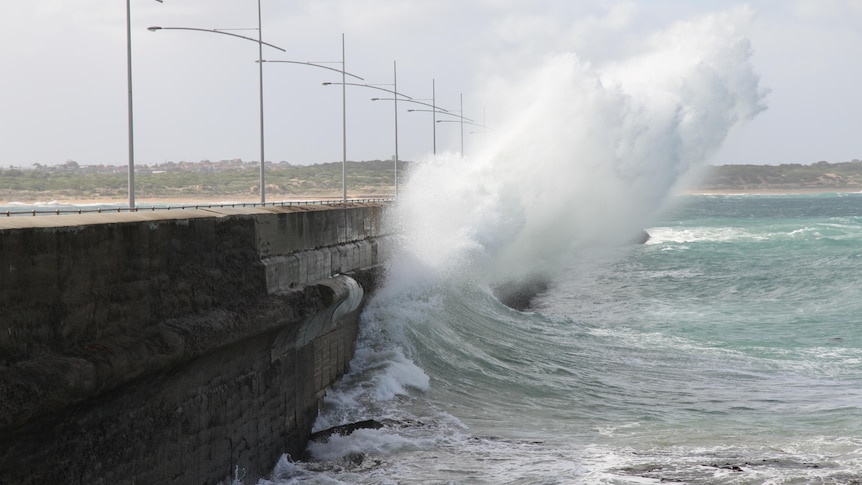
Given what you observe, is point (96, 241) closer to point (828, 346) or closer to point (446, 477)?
point (446, 477)

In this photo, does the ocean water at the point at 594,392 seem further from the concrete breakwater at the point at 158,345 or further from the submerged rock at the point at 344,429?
the concrete breakwater at the point at 158,345

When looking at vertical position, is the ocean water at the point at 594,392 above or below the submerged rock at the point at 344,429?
below

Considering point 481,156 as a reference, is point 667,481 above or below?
below

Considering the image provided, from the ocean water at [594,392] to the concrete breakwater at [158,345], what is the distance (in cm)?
93

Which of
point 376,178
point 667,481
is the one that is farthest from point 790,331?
point 376,178

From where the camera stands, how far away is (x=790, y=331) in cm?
2092

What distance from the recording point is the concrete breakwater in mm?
6500

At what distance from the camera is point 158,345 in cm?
780

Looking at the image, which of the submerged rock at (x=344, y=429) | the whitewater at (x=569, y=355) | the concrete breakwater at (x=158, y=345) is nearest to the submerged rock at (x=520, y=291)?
the whitewater at (x=569, y=355)

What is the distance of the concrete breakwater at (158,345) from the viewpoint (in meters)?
6.50

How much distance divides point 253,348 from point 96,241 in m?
2.57

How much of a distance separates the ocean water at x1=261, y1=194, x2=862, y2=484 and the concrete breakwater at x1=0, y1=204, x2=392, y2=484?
0.93 meters

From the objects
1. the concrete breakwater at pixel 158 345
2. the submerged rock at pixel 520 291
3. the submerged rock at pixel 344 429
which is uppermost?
the concrete breakwater at pixel 158 345

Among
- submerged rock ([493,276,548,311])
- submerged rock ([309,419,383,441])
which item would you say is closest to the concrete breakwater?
submerged rock ([309,419,383,441])
